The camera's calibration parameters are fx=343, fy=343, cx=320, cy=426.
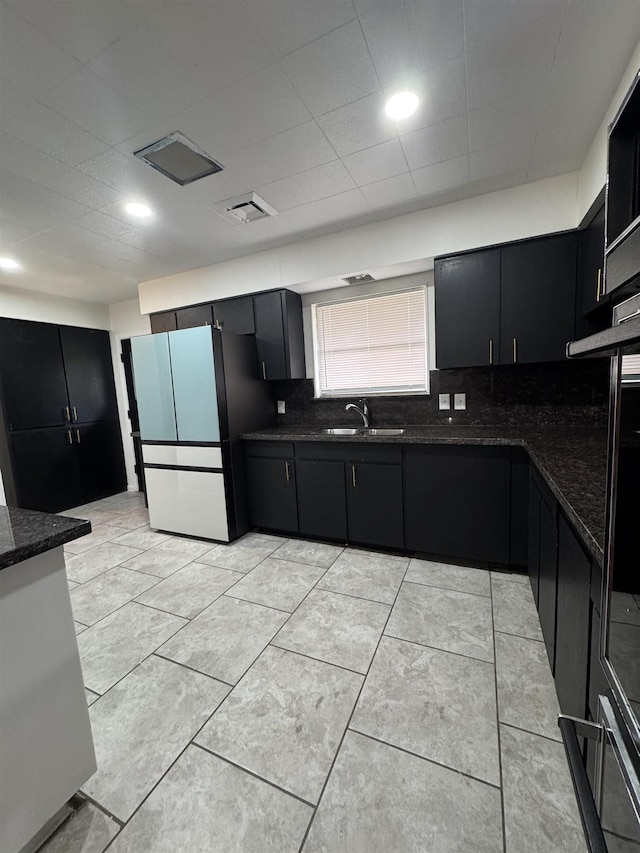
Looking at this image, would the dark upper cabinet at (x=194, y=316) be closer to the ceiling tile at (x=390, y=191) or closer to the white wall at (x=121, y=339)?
the white wall at (x=121, y=339)

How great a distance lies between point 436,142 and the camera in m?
1.92

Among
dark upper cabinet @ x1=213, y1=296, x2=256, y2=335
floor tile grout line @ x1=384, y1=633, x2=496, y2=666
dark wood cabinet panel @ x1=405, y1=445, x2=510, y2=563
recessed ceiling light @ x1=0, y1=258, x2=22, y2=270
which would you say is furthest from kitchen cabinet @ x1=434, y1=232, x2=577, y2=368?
recessed ceiling light @ x1=0, y1=258, x2=22, y2=270

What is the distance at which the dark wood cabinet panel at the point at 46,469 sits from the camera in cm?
398

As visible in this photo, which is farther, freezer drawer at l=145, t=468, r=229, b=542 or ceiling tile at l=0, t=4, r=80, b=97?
freezer drawer at l=145, t=468, r=229, b=542

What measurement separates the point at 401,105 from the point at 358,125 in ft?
0.74

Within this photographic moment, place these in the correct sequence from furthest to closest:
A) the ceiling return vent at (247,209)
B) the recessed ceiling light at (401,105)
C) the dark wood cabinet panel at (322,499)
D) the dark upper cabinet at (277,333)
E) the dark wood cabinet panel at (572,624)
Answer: the dark upper cabinet at (277,333) → the dark wood cabinet panel at (322,499) → the ceiling return vent at (247,209) → the recessed ceiling light at (401,105) → the dark wood cabinet panel at (572,624)

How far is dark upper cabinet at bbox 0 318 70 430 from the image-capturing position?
3.90 meters

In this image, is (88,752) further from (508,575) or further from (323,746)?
(508,575)

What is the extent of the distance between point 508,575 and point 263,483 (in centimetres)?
209

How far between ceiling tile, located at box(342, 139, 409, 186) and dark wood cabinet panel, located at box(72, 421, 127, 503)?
4529 mm

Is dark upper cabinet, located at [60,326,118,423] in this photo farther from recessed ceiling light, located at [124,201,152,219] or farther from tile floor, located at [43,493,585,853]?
tile floor, located at [43,493,585,853]

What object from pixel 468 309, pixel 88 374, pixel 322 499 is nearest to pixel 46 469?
pixel 88 374

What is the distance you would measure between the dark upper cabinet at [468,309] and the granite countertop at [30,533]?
255 cm

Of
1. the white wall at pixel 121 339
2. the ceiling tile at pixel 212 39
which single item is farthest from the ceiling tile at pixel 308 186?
the white wall at pixel 121 339
